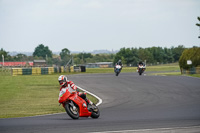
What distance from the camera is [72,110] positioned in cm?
1279

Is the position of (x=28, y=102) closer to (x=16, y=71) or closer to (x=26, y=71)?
(x=16, y=71)

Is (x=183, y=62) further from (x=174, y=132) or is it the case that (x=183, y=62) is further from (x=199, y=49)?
(x=174, y=132)

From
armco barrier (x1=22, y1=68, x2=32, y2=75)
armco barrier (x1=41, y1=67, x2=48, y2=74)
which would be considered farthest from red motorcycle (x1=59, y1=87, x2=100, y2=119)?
armco barrier (x1=41, y1=67, x2=48, y2=74)

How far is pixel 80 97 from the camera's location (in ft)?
43.0

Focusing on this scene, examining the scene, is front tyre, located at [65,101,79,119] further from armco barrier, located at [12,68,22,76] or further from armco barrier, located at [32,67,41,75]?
armco barrier, located at [32,67,41,75]

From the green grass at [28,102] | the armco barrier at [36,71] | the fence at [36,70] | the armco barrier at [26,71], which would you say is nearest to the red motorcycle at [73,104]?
the green grass at [28,102]

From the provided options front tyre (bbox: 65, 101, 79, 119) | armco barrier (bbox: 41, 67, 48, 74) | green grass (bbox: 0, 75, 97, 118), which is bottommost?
green grass (bbox: 0, 75, 97, 118)

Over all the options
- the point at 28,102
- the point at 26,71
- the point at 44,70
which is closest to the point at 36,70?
the point at 44,70

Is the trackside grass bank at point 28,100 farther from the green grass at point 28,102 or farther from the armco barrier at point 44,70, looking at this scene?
the armco barrier at point 44,70

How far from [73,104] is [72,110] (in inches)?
7.1

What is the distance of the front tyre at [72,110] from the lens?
499 inches

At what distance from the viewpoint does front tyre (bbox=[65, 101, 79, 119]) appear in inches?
499

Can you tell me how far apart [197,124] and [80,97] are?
382 cm

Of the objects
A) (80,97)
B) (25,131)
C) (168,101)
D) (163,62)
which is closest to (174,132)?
(25,131)
